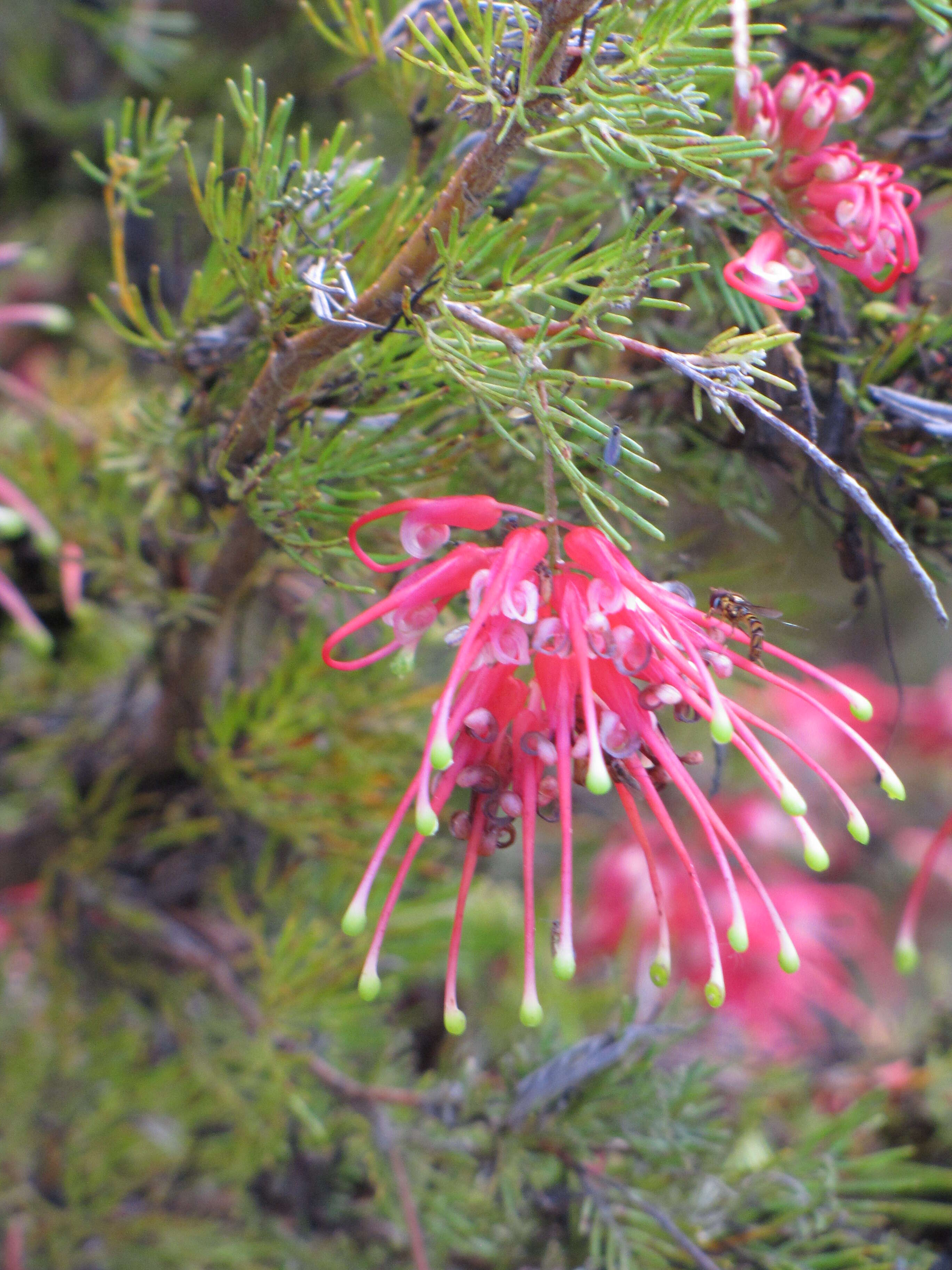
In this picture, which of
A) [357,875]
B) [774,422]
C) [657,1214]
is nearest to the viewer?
[774,422]

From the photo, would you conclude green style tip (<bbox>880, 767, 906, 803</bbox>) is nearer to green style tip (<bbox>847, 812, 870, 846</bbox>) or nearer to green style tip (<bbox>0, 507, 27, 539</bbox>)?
green style tip (<bbox>847, 812, 870, 846</bbox>)

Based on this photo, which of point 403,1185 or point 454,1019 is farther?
point 403,1185

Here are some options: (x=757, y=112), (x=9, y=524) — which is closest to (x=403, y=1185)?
(x=9, y=524)

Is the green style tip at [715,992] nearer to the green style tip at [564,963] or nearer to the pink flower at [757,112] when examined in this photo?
the green style tip at [564,963]

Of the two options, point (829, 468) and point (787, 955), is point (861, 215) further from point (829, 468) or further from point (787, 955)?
point (787, 955)

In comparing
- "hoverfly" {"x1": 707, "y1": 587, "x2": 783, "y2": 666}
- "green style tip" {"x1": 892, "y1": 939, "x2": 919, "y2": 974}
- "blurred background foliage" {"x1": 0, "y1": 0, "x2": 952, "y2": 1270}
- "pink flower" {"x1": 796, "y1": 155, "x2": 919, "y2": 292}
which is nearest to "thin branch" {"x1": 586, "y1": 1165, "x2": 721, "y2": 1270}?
"blurred background foliage" {"x1": 0, "y1": 0, "x2": 952, "y2": 1270}

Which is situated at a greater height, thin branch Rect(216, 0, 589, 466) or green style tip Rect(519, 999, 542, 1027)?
thin branch Rect(216, 0, 589, 466)

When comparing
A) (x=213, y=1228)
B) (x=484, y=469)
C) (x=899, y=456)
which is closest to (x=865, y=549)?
(x=899, y=456)
